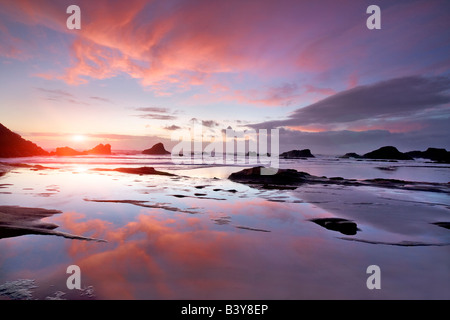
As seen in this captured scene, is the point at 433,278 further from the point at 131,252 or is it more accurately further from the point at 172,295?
the point at 131,252

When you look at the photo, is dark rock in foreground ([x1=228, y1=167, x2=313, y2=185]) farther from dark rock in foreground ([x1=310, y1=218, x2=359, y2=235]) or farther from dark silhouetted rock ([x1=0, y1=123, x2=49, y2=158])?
dark silhouetted rock ([x1=0, y1=123, x2=49, y2=158])

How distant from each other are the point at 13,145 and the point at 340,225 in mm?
52904

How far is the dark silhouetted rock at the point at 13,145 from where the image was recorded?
36431mm

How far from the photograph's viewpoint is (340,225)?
5.63 metres

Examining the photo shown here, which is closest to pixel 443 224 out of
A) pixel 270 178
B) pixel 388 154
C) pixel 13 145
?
pixel 270 178

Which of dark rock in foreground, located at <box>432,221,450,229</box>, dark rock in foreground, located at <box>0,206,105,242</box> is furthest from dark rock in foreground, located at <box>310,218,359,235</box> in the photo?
dark rock in foreground, located at <box>0,206,105,242</box>

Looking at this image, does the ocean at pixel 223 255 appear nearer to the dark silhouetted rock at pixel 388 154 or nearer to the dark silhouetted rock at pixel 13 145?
the dark silhouetted rock at pixel 13 145

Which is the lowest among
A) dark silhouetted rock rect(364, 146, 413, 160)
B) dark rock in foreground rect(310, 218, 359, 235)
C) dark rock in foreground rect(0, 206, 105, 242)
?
dark rock in foreground rect(310, 218, 359, 235)

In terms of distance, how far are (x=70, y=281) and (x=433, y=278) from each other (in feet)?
17.5

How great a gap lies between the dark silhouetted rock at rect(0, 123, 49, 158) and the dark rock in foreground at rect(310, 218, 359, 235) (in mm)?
47979

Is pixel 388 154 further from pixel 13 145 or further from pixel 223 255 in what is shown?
pixel 13 145

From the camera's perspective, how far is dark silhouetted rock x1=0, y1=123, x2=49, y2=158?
36431 mm

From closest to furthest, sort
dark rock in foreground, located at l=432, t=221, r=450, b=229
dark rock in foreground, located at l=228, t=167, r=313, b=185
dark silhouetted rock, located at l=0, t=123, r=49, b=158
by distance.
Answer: dark rock in foreground, located at l=432, t=221, r=450, b=229, dark rock in foreground, located at l=228, t=167, r=313, b=185, dark silhouetted rock, located at l=0, t=123, r=49, b=158
